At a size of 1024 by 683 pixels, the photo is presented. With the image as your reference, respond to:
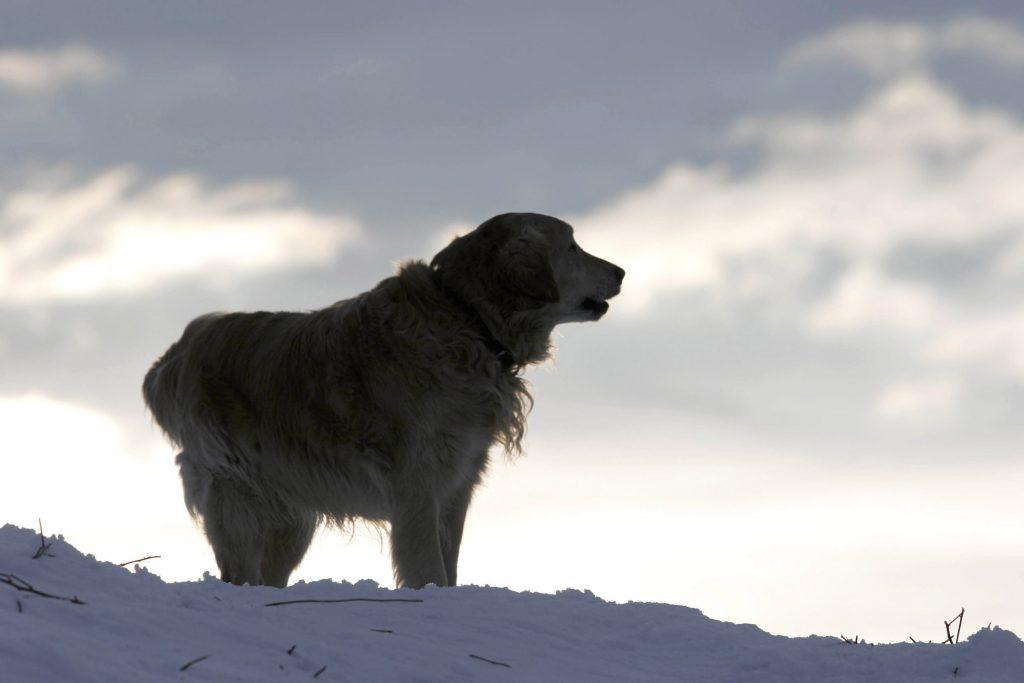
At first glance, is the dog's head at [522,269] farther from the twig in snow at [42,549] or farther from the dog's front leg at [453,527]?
the twig in snow at [42,549]

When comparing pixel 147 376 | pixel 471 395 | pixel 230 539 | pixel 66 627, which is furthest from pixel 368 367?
pixel 66 627

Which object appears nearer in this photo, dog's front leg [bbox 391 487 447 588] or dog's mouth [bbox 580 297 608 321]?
dog's front leg [bbox 391 487 447 588]

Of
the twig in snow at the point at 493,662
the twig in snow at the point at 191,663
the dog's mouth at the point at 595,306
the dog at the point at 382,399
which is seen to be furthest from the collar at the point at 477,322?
the twig in snow at the point at 191,663

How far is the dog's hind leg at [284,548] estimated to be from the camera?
7938 mm

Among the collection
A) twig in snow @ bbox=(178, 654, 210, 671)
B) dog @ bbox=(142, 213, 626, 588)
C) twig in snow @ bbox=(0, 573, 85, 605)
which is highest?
dog @ bbox=(142, 213, 626, 588)

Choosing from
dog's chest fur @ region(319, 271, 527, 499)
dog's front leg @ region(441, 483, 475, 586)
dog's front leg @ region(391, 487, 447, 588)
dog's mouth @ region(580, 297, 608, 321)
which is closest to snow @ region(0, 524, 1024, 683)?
dog's front leg @ region(391, 487, 447, 588)

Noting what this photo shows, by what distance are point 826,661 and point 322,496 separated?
138 inches

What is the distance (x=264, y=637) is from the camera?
415 centimetres

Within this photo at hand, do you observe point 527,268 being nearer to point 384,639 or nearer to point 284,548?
point 284,548

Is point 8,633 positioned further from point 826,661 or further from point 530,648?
point 826,661

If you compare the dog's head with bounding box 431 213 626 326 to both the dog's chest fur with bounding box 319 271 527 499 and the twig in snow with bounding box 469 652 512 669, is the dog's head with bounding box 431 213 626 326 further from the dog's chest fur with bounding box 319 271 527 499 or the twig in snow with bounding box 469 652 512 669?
the twig in snow with bounding box 469 652 512 669

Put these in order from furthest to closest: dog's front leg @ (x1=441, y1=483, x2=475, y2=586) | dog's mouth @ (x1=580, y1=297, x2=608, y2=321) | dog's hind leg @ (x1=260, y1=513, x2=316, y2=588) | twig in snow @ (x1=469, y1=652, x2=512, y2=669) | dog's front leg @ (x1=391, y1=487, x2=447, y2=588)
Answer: dog's mouth @ (x1=580, y1=297, x2=608, y2=321) < dog's hind leg @ (x1=260, y1=513, x2=316, y2=588) < dog's front leg @ (x1=441, y1=483, x2=475, y2=586) < dog's front leg @ (x1=391, y1=487, x2=447, y2=588) < twig in snow @ (x1=469, y1=652, x2=512, y2=669)

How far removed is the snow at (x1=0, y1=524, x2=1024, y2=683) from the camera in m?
3.69

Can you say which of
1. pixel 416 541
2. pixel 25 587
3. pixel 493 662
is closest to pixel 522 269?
pixel 416 541
